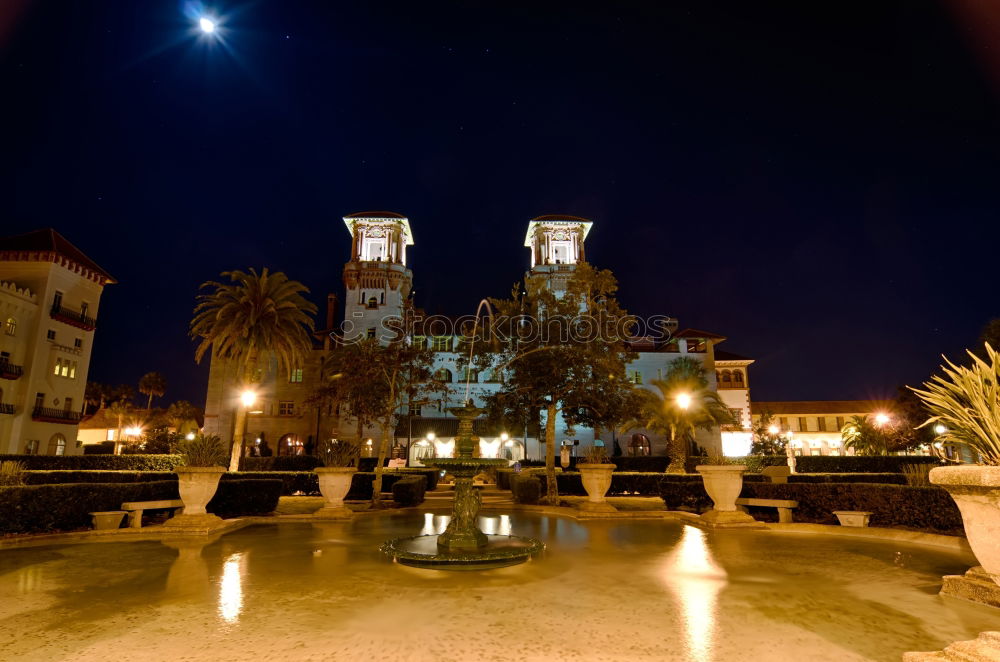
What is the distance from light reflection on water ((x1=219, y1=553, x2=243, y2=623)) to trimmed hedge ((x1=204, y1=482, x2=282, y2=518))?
722cm

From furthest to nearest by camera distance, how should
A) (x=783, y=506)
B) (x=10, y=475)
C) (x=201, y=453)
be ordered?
(x=783, y=506) < (x=201, y=453) < (x=10, y=475)

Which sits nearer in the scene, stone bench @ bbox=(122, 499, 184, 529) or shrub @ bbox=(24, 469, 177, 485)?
stone bench @ bbox=(122, 499, 184, 529)

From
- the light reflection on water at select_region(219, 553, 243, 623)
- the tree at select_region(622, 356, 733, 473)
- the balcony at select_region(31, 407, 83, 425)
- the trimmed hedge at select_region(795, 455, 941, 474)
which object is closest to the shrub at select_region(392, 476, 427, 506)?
the light reflection on water at select_region(219, 553, 243, 623)

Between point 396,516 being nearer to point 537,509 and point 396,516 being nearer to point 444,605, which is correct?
point 537,509

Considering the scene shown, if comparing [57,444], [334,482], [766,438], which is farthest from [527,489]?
[766,438]

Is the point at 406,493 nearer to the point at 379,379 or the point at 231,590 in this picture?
the point at 379,379

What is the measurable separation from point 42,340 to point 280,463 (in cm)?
1967

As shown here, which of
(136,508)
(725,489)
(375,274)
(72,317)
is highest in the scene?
(375,274)

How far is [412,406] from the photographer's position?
4588 cm

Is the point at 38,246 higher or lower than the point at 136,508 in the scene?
higher

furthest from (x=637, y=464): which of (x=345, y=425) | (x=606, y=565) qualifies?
(x=606, y=565)

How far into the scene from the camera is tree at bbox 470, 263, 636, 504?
22188mm

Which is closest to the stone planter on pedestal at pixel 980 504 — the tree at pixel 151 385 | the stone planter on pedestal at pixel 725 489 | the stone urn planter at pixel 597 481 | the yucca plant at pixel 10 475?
the stone planter on pedestal at pixel 725 489

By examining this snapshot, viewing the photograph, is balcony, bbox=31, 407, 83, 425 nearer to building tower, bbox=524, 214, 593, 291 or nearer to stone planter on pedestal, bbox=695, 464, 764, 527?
building tower, bbox=524, 214, 593, 291
